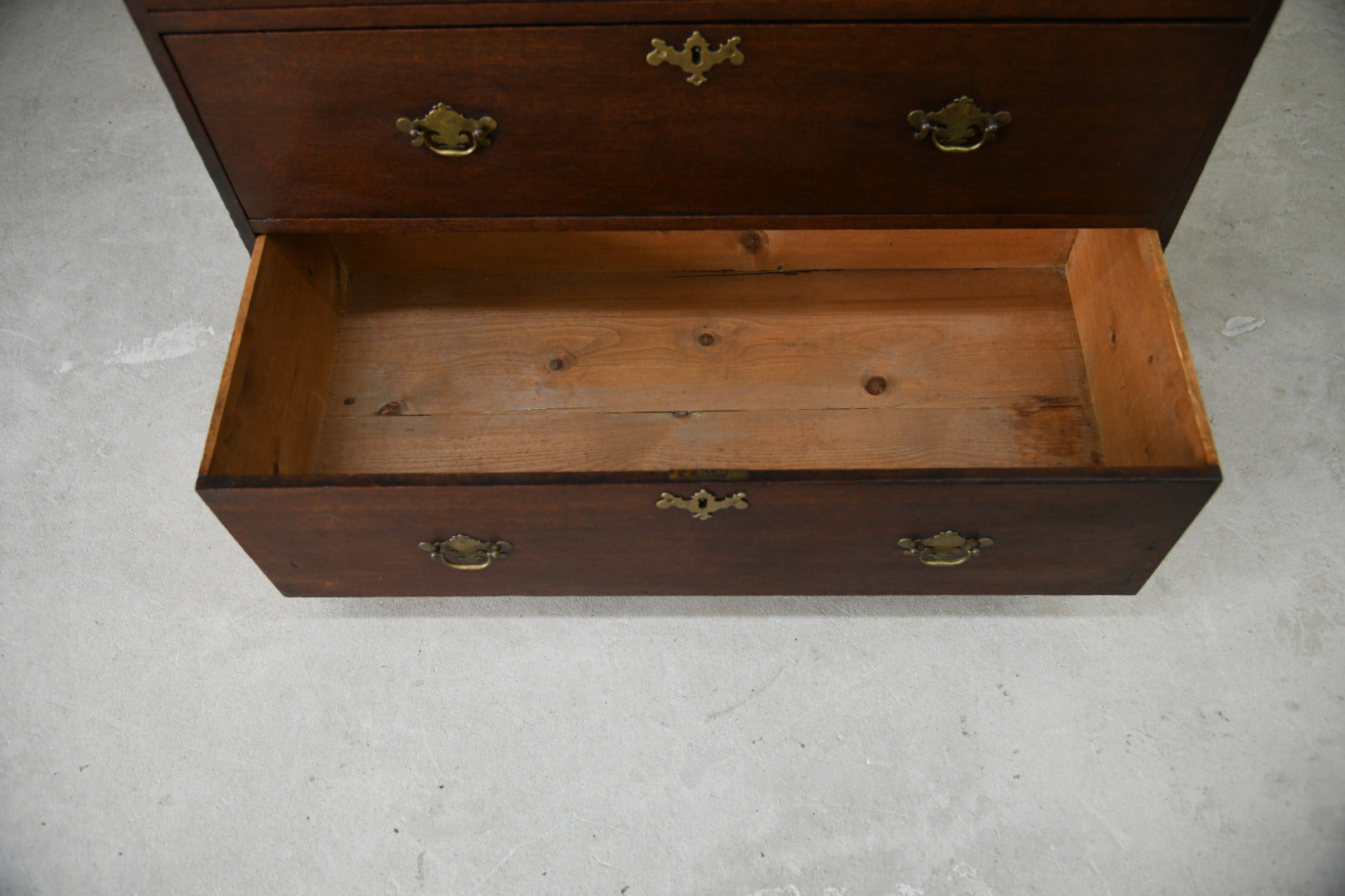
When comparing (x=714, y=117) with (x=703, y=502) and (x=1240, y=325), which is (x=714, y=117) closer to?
(x=703, y=502)

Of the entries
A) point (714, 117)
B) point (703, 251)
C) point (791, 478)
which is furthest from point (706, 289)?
point (791, 478)

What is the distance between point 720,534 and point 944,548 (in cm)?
24

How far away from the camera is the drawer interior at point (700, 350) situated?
50.6 inches

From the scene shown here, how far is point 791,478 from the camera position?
3.29 ft

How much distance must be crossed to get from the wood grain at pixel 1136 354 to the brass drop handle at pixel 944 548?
0.22m

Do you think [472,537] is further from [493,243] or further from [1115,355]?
[1115,355]

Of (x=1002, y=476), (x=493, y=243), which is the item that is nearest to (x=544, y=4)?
(x=493, y=243)

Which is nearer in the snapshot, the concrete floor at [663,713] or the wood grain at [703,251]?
the concrete floor at [663,713]

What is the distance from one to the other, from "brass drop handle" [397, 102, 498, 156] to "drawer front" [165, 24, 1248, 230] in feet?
0.03

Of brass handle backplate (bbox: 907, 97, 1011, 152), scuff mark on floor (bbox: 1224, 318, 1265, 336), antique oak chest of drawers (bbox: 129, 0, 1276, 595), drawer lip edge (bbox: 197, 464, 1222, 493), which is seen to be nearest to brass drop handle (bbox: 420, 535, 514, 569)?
antique oak chest of drawers (bbox: 129, 0, 1276, 595)

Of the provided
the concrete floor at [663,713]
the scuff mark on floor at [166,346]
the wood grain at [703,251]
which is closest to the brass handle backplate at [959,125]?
the wood grain at [703,251]

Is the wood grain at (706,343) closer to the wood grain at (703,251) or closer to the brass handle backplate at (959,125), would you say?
the wood grain at (703,251)

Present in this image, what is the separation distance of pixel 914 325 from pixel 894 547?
0.39m

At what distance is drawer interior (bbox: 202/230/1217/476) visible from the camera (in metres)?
1.28
